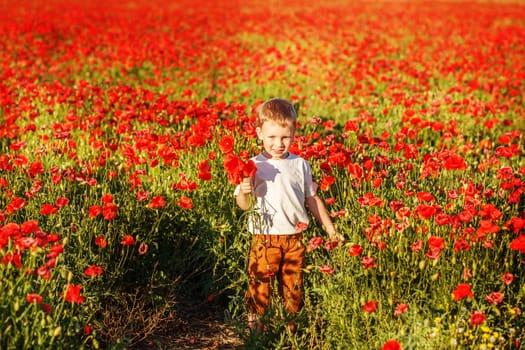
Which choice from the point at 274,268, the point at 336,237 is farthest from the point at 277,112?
the point at 274,268

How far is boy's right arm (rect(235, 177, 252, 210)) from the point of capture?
9.59 feet

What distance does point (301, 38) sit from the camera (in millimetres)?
13719

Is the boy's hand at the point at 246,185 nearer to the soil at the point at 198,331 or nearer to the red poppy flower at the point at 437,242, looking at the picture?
the soil at the point at 198,331

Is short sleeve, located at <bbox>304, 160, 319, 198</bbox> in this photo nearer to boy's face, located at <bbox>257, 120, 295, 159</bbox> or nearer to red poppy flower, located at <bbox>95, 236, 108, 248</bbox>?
boy's face, located at <bbox>257, 120, 295, 159</bbox>

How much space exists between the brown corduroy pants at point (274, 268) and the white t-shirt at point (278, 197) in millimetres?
64

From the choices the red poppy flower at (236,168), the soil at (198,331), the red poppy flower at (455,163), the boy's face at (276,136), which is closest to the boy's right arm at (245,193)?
the red poppy flower at (236,168)

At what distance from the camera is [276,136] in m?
3.10

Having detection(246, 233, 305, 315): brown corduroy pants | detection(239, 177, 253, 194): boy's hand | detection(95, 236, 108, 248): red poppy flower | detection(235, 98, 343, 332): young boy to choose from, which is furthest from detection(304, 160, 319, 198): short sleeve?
detection(95, 236, 108, 248): red poppy flower

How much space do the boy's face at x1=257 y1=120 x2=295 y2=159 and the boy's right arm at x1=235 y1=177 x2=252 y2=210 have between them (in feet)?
0.91

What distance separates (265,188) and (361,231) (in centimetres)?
63

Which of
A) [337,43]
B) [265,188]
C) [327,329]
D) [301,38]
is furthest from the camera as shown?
[301,38]

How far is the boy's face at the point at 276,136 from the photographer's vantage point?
121 inches

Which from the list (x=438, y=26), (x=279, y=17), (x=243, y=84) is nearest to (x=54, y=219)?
(x=243, y=84)

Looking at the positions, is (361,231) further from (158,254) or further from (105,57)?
(105,57)
